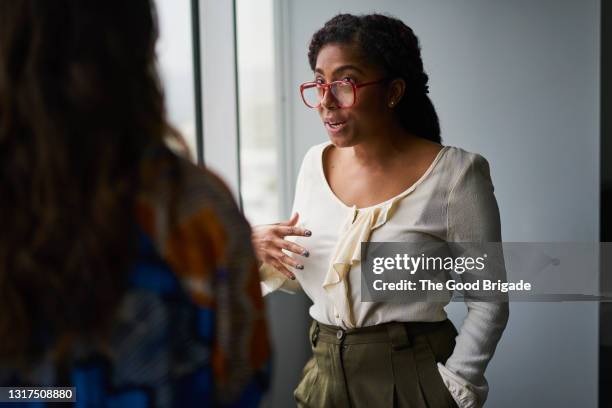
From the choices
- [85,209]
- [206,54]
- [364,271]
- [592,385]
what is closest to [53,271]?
[85,209]

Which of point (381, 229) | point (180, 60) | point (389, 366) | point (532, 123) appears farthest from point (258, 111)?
point (389, 366)

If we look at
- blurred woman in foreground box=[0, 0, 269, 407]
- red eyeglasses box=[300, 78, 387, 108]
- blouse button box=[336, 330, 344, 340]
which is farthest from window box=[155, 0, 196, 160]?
blurred woman in foreground box=[0, 0, 269, 407]

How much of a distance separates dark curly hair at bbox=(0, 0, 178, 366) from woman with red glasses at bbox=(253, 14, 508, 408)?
0.79 metres

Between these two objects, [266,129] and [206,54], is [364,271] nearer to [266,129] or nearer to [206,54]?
[206,54]

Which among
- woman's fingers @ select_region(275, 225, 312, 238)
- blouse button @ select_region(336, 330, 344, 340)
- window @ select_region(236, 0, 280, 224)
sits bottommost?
blouse button @ select_region(336, 330, 344, 340)

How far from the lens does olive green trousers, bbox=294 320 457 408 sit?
1.31m

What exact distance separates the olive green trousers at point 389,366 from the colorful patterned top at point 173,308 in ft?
2.38

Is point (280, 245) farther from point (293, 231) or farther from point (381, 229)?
point (381, 229)

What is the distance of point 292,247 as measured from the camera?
139 centimetres

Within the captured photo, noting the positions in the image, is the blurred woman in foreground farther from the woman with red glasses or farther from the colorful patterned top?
the woman with red glasses

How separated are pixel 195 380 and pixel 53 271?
0.54 feet

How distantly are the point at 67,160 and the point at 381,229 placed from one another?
854 millimetres

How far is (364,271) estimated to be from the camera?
4.38 feet

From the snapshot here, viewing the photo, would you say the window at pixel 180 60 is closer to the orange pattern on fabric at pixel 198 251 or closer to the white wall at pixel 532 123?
the white wall at pixel 532 123
